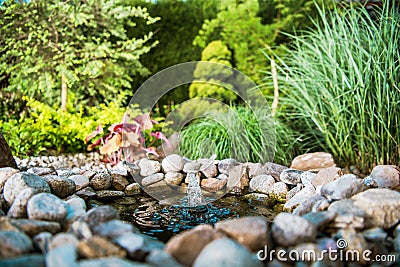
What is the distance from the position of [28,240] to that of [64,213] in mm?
292

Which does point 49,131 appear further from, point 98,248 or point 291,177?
point 98,248

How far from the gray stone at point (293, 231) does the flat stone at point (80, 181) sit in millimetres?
1564

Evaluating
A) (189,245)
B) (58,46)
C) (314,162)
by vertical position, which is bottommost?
(314,162)

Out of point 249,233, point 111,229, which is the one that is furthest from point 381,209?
point 111,229

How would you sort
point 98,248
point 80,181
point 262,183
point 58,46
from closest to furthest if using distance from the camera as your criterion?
point 98,248, point 80,181, point 262,183, point 58,46

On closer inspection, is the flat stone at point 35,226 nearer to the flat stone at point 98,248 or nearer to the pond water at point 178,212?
the flat stone at point 98,248

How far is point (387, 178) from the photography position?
2.31 m

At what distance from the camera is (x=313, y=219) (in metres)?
1.52

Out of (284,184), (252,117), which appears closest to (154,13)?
(252,117)

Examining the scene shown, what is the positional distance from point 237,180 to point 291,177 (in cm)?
37

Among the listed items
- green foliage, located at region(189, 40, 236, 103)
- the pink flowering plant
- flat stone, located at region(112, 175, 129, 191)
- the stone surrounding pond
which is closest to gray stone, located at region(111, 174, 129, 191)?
flat stone, located at region(112, 175, 129, 191)

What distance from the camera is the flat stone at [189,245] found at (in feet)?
4.29

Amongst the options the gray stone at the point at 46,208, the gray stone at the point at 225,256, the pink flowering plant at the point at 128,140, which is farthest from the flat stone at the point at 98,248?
the pink flowering plant at the point at 128,140

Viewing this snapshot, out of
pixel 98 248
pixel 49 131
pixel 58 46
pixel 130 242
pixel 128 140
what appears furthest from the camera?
pixel 58 46
